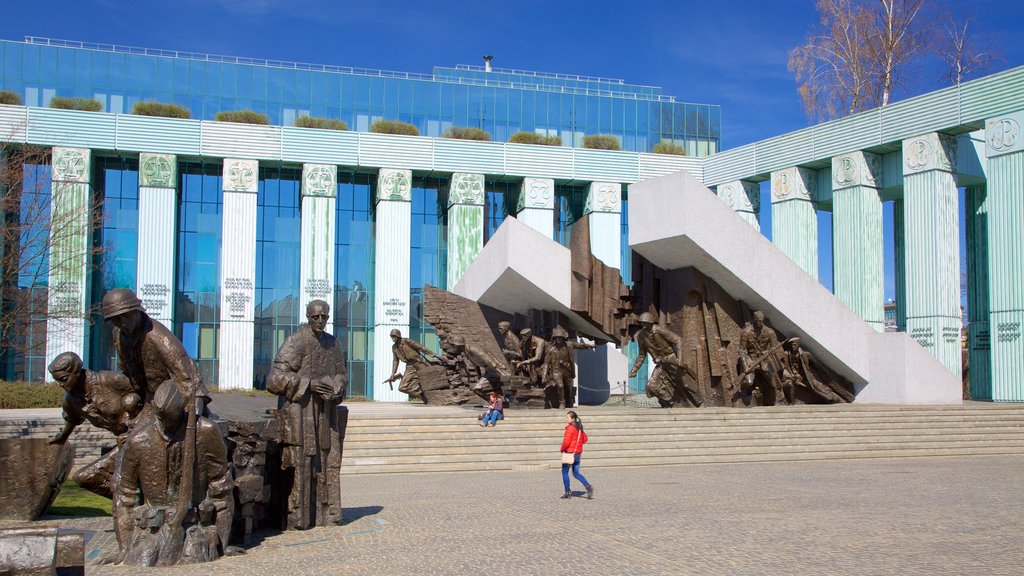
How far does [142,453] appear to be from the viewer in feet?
19.3

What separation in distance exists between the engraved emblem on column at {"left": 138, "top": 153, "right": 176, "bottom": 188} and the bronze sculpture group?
76.3 feet

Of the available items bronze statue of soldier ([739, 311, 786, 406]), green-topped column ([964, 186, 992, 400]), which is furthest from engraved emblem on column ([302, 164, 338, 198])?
green-topped column ([964, 186, 992, 400])

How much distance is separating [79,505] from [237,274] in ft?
67.8

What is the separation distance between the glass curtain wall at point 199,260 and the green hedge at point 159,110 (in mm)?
1663

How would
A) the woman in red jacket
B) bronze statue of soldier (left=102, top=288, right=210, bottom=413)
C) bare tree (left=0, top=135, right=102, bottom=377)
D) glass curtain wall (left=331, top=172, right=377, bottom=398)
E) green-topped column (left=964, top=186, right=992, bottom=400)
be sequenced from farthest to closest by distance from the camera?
1. glass curtain wall (left=331, top=172, right=377, bottom=398)
2. green-topped column (left=964, top=186, right=992, bottom=400)
3. bare tree (left=0, top=135, right=102, bottom=377)
4. the woman in red jacket
5. bronze statue of soldier (left=102, top=288, right=210, bottom=413)

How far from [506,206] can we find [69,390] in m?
27.1

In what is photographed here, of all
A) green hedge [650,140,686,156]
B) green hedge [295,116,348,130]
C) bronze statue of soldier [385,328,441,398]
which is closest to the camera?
bronze statue of soldier [385,328,441,398]

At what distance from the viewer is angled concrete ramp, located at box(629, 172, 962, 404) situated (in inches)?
626

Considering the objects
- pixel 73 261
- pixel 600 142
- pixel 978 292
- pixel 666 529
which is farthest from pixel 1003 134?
pixel 73 261

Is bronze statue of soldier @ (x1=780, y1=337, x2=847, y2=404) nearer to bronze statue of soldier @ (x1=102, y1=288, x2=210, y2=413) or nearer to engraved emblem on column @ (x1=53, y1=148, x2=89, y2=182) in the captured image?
bronze statue of soldier @ (x1=102, y1=288, x2=210, y2=413)

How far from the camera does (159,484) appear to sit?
19.3 feet

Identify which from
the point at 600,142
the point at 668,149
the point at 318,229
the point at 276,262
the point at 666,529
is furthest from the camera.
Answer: the point at 668,149

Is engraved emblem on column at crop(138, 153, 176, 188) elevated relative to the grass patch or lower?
elevated

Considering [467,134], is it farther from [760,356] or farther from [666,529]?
[666,529]
